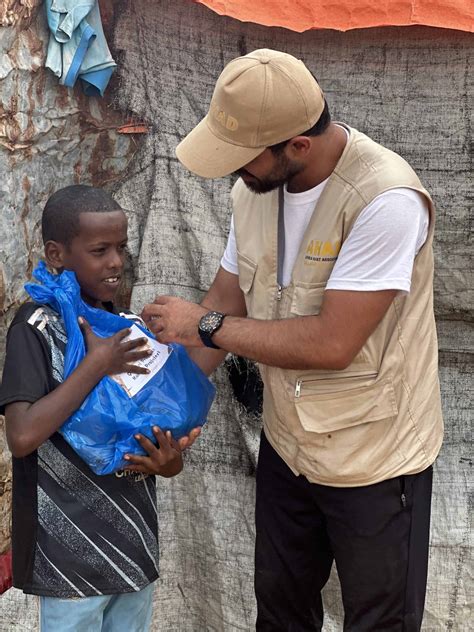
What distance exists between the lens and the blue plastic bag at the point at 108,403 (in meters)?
2.01

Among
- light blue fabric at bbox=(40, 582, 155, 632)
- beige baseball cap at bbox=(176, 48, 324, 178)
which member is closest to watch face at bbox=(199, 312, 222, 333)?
beige baseball cap at bbox=(176, 48, 324, 178)

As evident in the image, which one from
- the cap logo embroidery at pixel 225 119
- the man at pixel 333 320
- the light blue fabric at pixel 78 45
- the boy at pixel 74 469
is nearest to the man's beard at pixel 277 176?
the man at pixel 333 320

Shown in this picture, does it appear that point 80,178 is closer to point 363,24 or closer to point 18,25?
point 18,25

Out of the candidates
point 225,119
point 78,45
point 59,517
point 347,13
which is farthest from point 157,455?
point 347,13

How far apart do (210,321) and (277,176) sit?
401mm

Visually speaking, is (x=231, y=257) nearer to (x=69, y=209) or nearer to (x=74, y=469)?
(x=69, y=209)

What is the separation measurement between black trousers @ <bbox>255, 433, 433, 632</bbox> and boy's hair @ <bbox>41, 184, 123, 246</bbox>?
2.74ft

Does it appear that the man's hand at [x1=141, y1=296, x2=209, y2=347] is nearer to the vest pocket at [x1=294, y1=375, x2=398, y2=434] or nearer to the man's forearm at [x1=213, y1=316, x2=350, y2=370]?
the man's forearm at [x1=213, y1=316, x2=350, y2=370]

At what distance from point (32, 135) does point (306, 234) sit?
3.83 feet

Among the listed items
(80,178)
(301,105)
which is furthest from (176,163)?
(301,105)

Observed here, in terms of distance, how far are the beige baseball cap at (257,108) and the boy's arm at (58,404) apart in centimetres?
52

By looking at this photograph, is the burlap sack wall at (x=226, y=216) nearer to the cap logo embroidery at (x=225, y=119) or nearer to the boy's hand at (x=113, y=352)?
the boy's hand at (x=113, y=352)

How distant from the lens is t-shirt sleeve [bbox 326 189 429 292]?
1981mm

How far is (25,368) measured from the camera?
1.98 m
